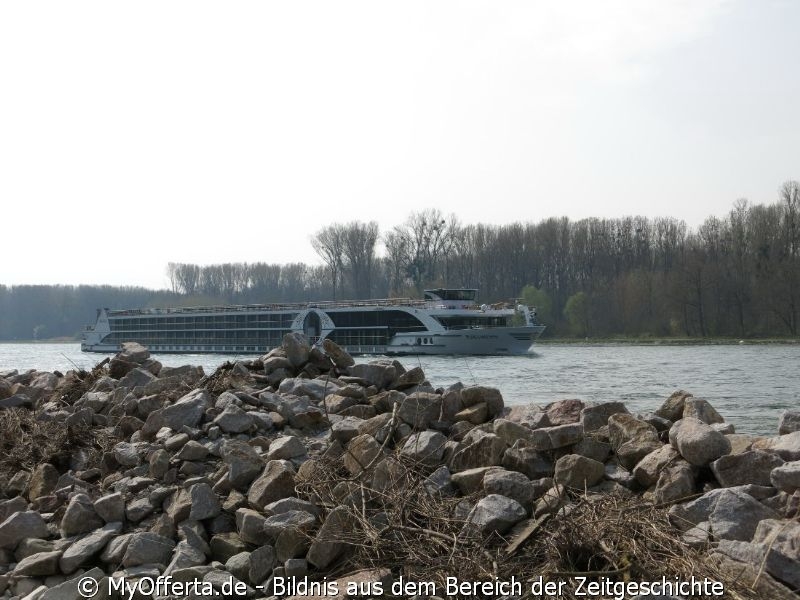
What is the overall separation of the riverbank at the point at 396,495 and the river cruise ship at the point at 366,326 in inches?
1273

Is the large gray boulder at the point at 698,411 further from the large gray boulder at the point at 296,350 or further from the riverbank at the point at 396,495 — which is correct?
the large gray boulder at the point at 296,350

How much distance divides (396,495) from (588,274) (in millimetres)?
64342

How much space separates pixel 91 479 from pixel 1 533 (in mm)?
1078

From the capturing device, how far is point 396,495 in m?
4.49

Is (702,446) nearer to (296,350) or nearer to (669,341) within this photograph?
(296,350)

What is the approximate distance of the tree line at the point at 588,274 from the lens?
5181 cm

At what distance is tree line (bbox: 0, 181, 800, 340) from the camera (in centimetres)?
5181

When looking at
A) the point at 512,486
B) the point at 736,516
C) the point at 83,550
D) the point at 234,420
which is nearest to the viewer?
the point at 736,516

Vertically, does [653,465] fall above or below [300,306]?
below

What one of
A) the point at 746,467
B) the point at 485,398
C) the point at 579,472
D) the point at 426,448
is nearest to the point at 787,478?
the point at 746,467

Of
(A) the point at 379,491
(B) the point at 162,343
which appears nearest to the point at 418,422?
(A) the point at 379,491

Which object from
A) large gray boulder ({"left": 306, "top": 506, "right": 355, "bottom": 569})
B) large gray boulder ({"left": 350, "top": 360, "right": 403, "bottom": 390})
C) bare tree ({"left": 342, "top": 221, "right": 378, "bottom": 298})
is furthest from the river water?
bare tree ({"left": 342, "top": 221, "right": 378, "bottom": 298})

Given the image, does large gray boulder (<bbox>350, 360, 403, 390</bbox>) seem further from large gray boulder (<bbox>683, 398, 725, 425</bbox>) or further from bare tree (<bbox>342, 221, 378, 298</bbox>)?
bare tree (<bbox>342, 221, 378, 298</bbox>)

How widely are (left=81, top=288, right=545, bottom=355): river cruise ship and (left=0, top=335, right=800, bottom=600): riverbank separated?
32339mm
